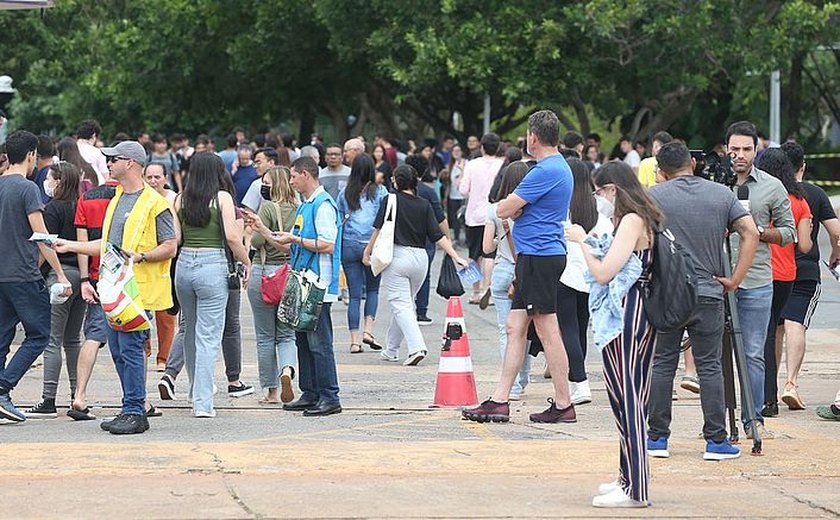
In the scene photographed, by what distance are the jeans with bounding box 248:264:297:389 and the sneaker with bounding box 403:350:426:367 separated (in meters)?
2.24

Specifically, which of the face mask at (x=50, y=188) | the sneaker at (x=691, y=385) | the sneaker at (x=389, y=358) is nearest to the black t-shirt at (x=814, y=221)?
the sneaker at (x=691, y=385)

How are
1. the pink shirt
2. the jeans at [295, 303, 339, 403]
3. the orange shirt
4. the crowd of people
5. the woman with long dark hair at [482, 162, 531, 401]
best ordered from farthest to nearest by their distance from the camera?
the pink shirt
the woman with long dark hair at [482, 162, 531, 401]
the jeans at [295, 303, 339, 403]
the orange shirt
the crowd of people

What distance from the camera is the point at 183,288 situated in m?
10.3

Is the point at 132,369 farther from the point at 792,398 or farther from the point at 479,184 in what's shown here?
the point at 479,184

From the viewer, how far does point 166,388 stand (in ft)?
36.8

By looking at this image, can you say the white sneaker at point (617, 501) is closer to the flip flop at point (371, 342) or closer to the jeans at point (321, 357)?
the jeans at point (321, 357)

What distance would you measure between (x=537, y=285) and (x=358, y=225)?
4732 millimetres

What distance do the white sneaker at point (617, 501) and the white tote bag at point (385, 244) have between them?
5972 mm

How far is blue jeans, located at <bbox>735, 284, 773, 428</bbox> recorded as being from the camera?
9641 millimetres

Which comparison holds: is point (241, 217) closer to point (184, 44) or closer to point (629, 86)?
point (629, 86)

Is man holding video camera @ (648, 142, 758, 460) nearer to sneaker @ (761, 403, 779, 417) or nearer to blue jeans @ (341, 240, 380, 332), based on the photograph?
sneaker @ (761, 403, 779, 417)

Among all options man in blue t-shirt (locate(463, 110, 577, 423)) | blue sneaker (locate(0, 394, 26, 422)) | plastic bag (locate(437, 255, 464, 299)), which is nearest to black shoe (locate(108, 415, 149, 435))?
blue sneaker (locate(0, 394, 26, 422))

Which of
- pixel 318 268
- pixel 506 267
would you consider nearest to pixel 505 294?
pixel 506 267

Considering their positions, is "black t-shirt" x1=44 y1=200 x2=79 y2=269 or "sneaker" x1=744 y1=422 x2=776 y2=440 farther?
"black t-shirt" x1=44 y1=200 x2=79 y2=269
